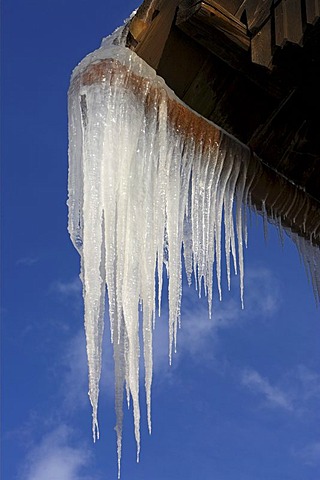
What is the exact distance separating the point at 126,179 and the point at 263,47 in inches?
29.5

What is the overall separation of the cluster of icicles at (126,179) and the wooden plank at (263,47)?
39cm

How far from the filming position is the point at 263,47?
2.75 meters

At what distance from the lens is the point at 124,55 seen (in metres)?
2.89

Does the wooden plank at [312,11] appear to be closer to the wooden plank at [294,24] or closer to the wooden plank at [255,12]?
the wooden plank at [294,24]

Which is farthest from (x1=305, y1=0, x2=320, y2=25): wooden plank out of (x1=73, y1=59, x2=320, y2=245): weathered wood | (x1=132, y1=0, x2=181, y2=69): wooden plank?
(x1=73, y1=59, x2=320, y2=245): weathered wood

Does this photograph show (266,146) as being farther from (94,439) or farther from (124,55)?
(94,439)

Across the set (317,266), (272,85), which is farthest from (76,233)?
(317,266)

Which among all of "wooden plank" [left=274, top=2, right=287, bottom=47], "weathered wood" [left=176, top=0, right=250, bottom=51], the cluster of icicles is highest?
"wooden plank" [left=274, top=2, right=287, bottom=47]

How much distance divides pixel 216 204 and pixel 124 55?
2.75 ft

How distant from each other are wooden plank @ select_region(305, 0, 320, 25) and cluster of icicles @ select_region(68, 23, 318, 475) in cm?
60

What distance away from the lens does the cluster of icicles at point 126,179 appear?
295 cm

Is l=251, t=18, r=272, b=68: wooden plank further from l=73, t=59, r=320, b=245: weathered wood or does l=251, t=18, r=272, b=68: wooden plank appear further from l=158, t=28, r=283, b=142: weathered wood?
l=73, t=59, r=320, b=245: weathered wood

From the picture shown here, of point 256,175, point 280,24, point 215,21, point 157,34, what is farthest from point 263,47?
point 256,175

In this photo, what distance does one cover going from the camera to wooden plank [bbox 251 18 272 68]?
274 cm
